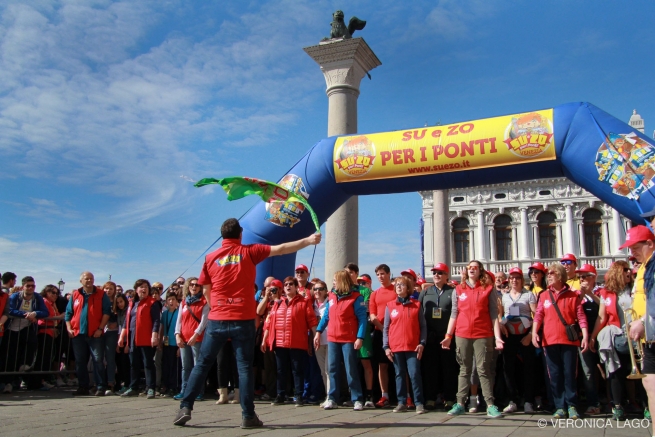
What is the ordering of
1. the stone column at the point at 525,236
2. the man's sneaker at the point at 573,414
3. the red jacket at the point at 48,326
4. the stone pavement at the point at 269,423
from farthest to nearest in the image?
the stone column at the point at 525,236 < the red jacket at the point at 48,326 < the man's sneaker at the point at 573,414 < the stone pavement at the point at 269,423

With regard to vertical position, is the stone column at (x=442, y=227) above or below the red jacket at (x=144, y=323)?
above

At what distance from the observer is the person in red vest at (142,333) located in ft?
27.7

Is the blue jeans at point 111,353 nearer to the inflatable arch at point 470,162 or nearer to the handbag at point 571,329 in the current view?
the inflatable arch at point 470,162

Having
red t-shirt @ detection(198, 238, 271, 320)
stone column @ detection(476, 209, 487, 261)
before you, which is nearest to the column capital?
red t-shirt @ detection(198, 238, 271, 320)

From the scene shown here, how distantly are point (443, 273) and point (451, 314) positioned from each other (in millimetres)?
695

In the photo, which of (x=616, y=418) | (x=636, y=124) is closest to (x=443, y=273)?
(x=616, y=418)

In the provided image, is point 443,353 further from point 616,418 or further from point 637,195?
point 637,195

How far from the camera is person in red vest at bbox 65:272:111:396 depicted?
865 centimetres

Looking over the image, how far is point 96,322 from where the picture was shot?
8719mm

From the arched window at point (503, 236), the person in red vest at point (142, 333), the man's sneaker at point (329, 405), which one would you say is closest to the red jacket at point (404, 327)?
the man's sneaker at point (329, 405)

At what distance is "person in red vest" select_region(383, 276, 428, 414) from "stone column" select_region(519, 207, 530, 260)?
120ft

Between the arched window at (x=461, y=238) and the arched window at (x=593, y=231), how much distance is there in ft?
26.9

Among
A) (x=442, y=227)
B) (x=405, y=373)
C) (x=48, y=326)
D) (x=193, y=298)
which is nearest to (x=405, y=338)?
(x=405, y=373)

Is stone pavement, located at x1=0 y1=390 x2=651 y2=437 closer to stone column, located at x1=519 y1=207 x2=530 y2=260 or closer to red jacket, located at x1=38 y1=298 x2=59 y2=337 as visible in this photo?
red jacket, located at x1=38 y1=298 x2=59 y2=337
